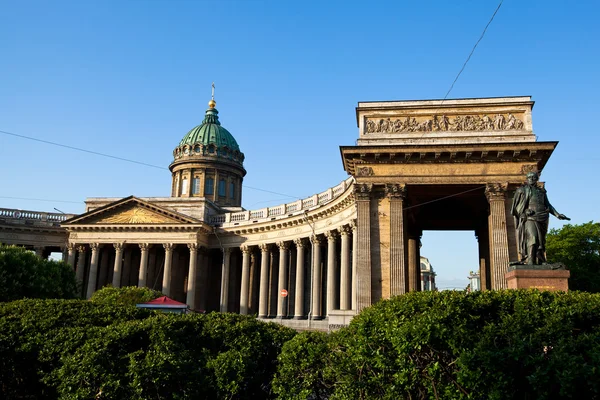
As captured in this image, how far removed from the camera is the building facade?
30.8 m

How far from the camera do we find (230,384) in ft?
43.3

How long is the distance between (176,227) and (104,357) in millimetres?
46700

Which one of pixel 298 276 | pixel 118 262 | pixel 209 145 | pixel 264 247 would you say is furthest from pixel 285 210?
pixel 209 145

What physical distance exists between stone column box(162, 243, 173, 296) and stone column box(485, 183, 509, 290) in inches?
1492

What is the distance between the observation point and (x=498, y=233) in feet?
100

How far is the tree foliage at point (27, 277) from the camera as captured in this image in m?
37.9

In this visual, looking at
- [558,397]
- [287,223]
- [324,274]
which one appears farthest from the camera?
[324,274]

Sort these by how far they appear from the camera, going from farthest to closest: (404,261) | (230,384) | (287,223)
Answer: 1. (287,223)
2. (404,261)
3. (230,384)

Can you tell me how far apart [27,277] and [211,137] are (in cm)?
4451

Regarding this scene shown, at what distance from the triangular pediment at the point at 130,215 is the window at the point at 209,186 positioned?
687 inches

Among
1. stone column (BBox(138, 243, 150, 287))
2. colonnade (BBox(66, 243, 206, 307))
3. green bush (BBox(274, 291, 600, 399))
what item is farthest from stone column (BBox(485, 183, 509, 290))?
stone column (BBox(138, 243, 150, 287))

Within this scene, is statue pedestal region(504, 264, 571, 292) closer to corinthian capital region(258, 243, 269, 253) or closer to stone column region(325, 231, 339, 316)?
stone column region(325, 231, 339, 316)

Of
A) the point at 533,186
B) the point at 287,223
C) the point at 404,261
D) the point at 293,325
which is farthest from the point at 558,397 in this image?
the point at 287,223

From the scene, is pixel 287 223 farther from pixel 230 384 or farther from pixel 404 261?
pixel 230 384
